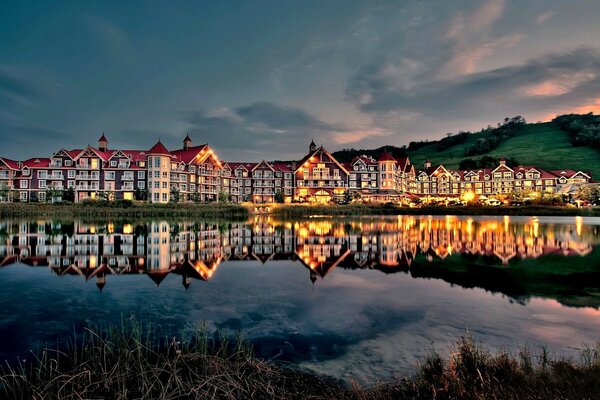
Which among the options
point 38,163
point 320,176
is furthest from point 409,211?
point 38,163

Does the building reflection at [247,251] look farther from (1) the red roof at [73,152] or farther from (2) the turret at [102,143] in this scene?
(2) the turret at [102,143]

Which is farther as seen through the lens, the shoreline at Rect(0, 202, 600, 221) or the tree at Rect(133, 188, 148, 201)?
the tree at Rect(133, 188, 148, 201)

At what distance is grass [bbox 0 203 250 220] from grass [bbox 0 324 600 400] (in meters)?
56.4

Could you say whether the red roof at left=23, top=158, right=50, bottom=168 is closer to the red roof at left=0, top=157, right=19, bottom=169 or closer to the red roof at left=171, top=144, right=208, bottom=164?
the red roof at left=0, top=157, right=19, bottom=169

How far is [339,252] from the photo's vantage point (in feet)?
78.5

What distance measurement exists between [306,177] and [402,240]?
67984 millimetres

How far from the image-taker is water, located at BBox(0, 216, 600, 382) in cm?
835

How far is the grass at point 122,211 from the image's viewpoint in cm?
6112

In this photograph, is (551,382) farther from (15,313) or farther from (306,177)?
(306,177)

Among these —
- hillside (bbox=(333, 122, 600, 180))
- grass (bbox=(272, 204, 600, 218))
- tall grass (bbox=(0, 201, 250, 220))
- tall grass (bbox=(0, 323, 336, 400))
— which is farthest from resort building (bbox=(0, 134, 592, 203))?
tall grass (bbox=(0, 323, 336, 400))

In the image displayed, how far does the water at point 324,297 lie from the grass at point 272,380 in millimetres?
832

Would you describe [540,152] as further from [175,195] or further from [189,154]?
[175,195]

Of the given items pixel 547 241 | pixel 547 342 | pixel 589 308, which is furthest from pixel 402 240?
pixel 547 342

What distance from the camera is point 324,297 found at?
12664mm
